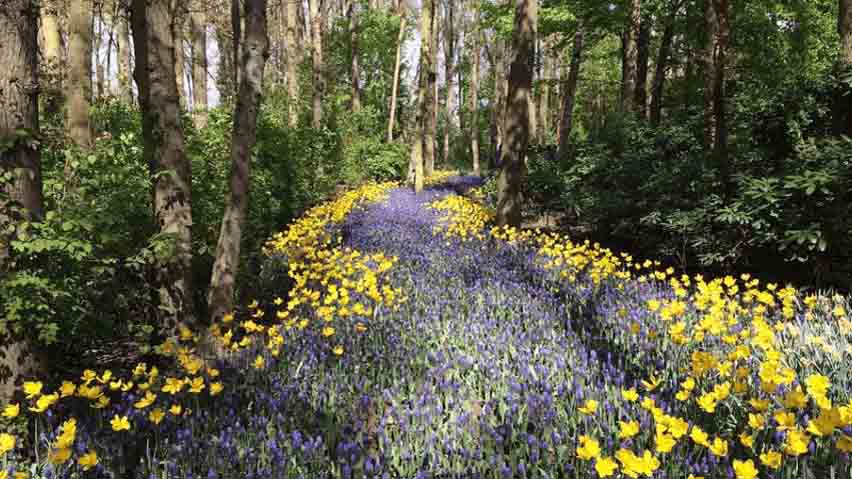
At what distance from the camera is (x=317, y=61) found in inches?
698

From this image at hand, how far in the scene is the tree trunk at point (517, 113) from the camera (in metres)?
9.22

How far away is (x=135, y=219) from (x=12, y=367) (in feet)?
8.08

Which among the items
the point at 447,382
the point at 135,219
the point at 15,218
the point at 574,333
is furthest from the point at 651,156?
the point at 15,218

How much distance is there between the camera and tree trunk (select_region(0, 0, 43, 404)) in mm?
3127

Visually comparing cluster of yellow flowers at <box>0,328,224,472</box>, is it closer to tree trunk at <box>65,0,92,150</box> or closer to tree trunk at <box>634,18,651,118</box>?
tree trunk at <box>65,0,92,150</box>

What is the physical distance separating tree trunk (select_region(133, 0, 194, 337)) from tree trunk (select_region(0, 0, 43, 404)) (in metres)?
1.35

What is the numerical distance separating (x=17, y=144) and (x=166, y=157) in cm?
153

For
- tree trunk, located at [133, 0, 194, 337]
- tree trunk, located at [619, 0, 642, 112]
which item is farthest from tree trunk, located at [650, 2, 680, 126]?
tree trunk, located at [133, 0, 194, 337]

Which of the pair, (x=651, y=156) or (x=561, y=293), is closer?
(x=561, y=293)

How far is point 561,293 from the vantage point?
541 centimetres

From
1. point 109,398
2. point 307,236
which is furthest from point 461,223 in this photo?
point 109,398

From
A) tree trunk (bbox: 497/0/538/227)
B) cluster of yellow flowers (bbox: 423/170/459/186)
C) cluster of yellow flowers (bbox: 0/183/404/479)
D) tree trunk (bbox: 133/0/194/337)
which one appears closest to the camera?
cluster of yellow flowers (bbox: 0/183/404/479)

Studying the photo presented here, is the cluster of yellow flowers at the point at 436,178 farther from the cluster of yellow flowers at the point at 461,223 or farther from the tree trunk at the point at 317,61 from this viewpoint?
the cluster of yellow flowers at the point at 461,223

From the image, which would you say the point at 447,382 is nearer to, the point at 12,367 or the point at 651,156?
the point at 12,367
